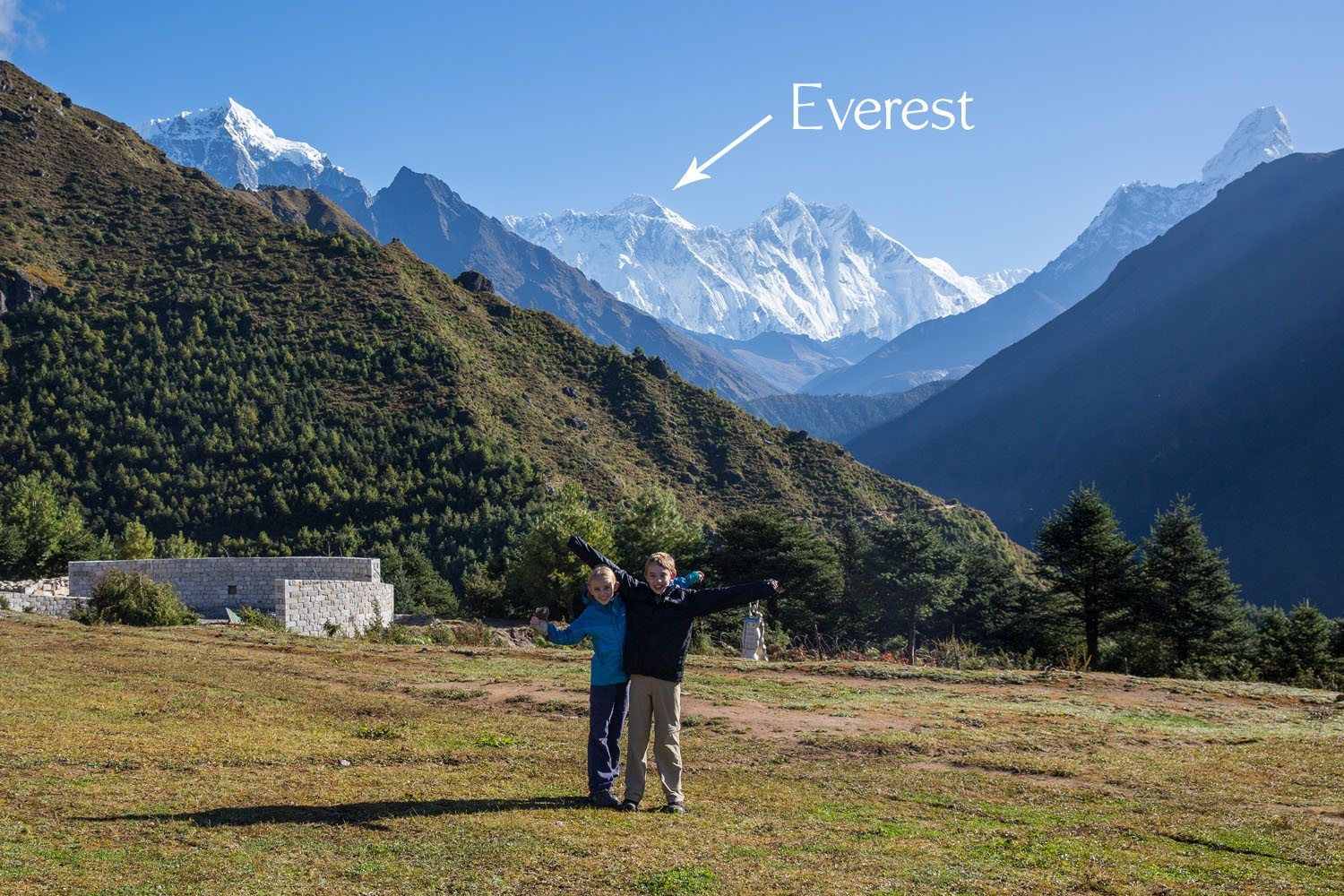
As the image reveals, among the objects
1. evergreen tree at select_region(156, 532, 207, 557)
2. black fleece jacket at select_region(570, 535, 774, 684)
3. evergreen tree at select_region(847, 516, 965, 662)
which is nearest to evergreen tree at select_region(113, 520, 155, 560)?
evergreen tree at select_region(156, 532, 207, 557)

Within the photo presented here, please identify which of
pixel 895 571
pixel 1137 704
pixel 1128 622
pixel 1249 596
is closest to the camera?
pixel 1137 704

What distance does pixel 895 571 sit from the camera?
44688 millimetres

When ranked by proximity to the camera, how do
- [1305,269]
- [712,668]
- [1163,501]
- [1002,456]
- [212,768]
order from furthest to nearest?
[1002,456], [1305,269], [1163,501], [712,668], [212,768]

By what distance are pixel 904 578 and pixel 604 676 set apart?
39.0 meters

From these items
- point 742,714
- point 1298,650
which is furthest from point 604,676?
point 1298,650

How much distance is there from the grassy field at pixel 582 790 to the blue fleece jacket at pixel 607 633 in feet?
3.20

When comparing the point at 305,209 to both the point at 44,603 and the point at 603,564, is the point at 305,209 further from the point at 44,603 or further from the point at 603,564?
the point at 603,564

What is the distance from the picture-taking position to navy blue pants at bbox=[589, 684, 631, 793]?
23.5ft

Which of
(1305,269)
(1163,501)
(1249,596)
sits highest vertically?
(1305,269)

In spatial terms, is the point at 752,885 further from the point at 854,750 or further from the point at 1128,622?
the point at 1128,622

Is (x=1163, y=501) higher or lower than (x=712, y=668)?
higher

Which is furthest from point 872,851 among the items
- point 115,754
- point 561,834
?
point 115,754

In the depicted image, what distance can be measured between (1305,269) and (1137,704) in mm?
185294

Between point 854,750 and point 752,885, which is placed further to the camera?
point 854,750
